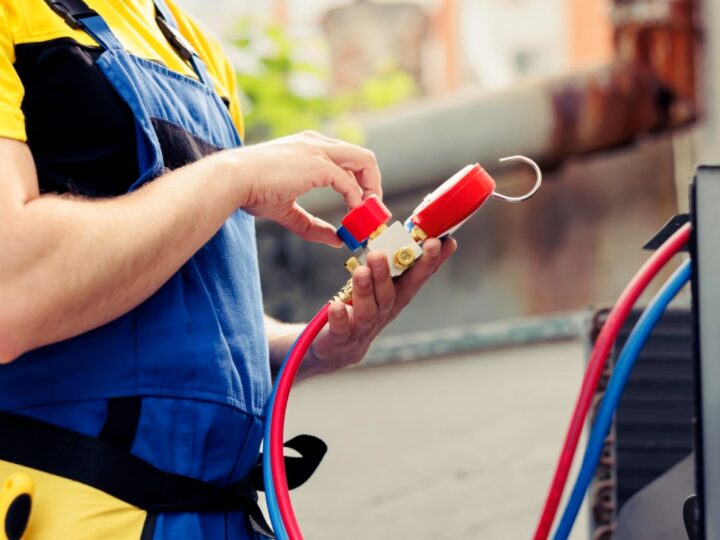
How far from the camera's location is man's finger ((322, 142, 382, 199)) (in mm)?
954

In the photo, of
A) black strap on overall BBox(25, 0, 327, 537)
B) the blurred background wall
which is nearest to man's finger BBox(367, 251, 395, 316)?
black strap on overall BBox(25, 0, 327, 537)

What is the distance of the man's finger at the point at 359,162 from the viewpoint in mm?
954

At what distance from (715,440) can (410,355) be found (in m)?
2.30

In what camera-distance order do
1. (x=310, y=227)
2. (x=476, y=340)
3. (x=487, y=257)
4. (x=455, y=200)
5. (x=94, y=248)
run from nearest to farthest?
(x=94, y=248), (x=455, y=200), (x=310, y=227), (x=476, y=340), (x=487, y=257)

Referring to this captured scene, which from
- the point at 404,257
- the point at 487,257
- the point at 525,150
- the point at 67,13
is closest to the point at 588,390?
the point at 404,257

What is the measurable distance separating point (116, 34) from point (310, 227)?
10.1 inches

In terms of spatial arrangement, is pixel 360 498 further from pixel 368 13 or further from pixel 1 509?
pixel 368 13

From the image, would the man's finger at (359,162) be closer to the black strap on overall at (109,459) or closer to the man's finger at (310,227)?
the man's finger at (310,227)

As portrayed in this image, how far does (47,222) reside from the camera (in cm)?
80

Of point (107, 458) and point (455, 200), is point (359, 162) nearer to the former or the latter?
point (455, 200)

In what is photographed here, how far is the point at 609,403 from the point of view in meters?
0.91

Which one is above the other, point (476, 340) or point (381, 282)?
point (381, 282)

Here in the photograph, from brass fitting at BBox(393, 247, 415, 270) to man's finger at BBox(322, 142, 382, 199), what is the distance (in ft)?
0.25

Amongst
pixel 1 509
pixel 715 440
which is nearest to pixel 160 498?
pixel 1 509
